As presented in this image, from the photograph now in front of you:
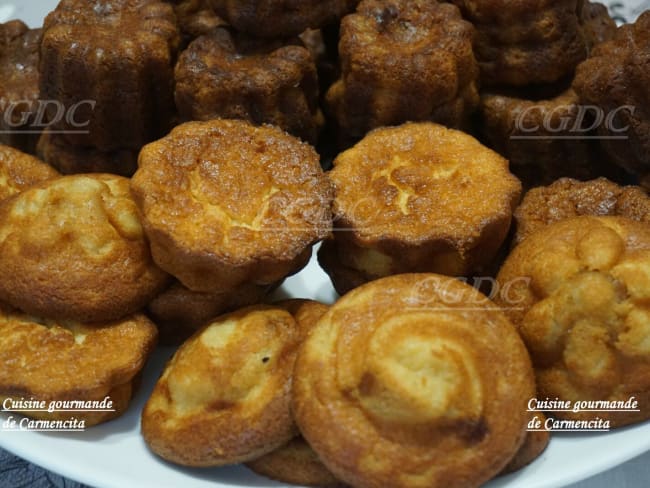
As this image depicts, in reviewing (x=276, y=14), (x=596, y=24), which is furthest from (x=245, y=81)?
(x=596, y=24)

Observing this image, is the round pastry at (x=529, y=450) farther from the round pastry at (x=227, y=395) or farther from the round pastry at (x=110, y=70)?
the round pastry at (x=110, y=70)

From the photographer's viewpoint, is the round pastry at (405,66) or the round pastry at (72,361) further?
the round pastry at (405,66)

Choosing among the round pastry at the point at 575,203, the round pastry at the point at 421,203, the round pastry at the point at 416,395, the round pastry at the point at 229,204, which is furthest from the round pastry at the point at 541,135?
the round pastry at the point at 416,395

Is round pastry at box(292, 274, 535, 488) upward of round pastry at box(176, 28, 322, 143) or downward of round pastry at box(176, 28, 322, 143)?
downward

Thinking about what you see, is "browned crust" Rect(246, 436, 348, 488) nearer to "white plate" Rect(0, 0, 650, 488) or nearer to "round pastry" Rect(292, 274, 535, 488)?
"white plate" Rect(0, 0, 650, 488)

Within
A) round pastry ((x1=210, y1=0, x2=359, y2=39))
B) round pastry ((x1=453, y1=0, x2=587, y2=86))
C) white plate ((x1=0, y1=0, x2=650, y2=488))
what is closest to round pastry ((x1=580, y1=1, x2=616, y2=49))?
round pastry ((x1=453, y1=0, x2=587, y2=86))

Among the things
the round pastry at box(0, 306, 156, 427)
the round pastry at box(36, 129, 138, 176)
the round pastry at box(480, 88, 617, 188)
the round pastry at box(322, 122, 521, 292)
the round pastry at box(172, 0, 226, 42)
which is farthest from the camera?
the round pastry at box(172, 0, 226, 42)

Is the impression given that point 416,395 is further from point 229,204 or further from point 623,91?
point 623,91

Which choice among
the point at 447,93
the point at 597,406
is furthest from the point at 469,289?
the point at 447,93
